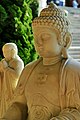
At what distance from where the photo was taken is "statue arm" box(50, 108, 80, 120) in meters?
1.96

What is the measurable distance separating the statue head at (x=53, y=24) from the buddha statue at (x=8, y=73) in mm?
1020

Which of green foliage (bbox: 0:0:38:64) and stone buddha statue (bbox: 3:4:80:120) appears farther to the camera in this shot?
green foliage (bbox: 0:0:38:64)

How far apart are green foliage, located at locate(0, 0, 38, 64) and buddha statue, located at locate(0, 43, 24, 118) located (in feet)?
11.9

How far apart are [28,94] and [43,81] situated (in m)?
0.11

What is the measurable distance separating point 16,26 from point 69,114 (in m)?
5.23

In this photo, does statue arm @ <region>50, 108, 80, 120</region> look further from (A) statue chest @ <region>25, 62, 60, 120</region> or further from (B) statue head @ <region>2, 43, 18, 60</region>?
(B) statue head @ <region>2, 43, 18, 60</region>

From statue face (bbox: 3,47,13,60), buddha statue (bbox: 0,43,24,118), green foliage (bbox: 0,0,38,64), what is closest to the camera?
buddha statue (bbox: 0,43,24,118)

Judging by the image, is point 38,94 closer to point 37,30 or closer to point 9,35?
point 37,30

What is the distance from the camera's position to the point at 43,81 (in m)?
2.12

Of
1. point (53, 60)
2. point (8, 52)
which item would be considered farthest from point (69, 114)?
point (8, 52)

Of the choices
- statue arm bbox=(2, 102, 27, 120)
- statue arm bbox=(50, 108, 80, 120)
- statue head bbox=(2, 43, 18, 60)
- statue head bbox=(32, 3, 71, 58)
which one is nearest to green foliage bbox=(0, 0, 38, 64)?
statue head bbox=(2, 43, 18, 60)

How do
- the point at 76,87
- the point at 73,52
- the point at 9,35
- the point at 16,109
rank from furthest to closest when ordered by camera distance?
the point at 73,52 → the point at 9,35 → the point at 16,109 → the point at 76,87

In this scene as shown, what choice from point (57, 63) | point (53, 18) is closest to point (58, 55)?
point (57, 63)

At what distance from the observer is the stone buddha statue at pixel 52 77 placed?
6.72 ft
